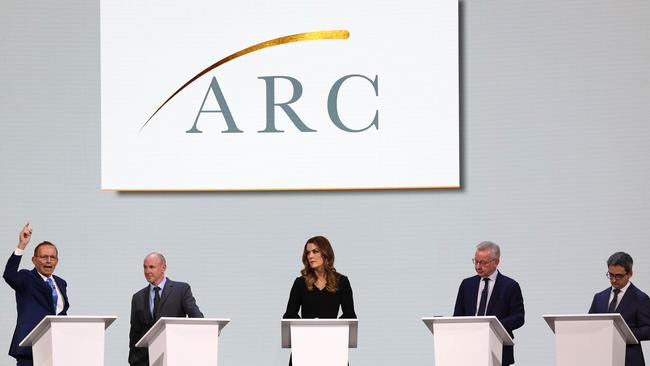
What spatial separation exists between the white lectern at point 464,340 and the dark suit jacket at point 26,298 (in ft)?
8.16

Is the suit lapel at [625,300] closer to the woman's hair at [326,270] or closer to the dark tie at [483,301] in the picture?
the dark tie at [483,301]

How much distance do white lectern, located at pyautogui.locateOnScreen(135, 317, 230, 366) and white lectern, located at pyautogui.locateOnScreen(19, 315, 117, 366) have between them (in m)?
0.37

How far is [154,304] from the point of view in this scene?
6.62m

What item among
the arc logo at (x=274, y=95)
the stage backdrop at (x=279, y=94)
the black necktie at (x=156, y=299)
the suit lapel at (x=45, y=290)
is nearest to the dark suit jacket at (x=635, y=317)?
the stage backdrop at (x=279, y=94)

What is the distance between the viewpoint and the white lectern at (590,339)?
594 centimetres

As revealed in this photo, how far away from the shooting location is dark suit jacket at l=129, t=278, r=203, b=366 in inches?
259

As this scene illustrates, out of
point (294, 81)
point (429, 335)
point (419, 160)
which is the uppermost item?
point (294, 81)

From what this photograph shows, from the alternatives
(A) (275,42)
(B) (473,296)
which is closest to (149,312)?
(B) (473,296)

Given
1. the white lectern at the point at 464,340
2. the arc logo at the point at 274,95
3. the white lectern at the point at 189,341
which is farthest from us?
the arc logo at the point at 274,95

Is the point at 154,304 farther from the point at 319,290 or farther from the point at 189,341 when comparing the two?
the point at 319,290

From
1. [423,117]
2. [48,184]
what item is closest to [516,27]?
[423,117]

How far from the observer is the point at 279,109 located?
26.6 ft

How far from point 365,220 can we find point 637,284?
2012 millimetres

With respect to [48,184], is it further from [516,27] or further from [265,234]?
[516,27]
